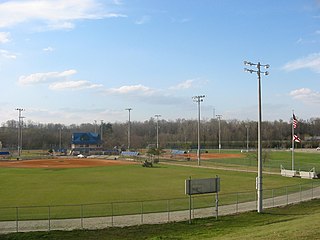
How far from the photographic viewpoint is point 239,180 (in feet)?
196

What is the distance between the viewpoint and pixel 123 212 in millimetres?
32969

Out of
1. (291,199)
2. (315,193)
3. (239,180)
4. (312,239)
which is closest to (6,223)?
(312,239)

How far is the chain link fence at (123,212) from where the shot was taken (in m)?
28.0

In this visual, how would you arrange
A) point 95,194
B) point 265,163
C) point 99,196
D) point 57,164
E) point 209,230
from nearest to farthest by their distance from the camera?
1. point 209,230
2. point 99,196
3. point 95,194
4. point 265,163
5. point 57,164

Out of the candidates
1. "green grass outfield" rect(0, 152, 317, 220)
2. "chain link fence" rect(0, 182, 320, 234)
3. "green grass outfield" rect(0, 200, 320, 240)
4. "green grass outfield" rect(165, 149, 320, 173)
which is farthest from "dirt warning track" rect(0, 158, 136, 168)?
"green grass outfield" rect(0, 200, 320, 240)

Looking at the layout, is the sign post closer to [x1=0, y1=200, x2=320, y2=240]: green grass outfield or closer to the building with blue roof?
[x1=0, y1=200, x2=320, y2=240]: green grass outfield

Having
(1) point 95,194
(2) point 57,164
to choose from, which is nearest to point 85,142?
(2) point 57,164

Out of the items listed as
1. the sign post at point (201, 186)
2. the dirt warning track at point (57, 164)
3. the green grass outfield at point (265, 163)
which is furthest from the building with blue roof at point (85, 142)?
the sign post at point (201, 186)

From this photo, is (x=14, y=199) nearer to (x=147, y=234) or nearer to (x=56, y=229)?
A: (x=56, y=229)

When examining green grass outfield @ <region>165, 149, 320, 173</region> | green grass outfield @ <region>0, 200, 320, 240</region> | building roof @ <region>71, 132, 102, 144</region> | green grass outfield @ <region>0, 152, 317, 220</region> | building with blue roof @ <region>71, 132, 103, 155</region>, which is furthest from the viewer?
building roof @ <region>71, 132, 102, 144</region>

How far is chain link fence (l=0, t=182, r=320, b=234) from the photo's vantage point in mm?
28022

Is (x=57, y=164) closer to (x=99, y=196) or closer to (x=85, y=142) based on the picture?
(x=99, y=196)

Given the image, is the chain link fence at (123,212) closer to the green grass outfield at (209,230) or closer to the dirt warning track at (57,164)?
the green grass outfield at (209,230)

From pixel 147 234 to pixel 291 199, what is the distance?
2010 centimetres
